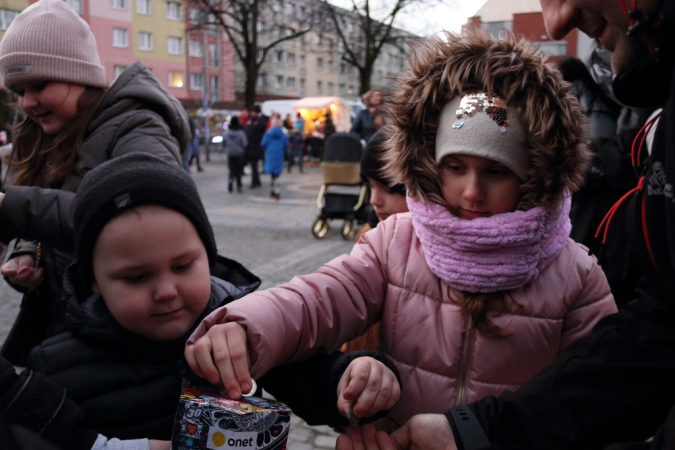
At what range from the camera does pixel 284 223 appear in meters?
10.7

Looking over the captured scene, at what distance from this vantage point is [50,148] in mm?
2283

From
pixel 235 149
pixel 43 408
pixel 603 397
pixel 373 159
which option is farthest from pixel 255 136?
pixel 603 397

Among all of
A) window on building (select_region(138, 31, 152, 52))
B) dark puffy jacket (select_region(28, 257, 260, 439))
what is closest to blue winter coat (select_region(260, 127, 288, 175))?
window on building (select_region(138, 31, 152, 52))

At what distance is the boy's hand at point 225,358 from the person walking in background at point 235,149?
14.1 metres

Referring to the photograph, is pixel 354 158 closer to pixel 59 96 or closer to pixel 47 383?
pixel 59 96

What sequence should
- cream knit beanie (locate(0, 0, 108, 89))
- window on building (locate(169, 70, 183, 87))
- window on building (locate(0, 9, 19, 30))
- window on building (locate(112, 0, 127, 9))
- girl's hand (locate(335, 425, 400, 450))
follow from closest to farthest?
girl's hand (locate(335, 425, 400, 450))
cream knit beanie (locate(0, 0, 108, 89))
window on building (locate(0, 9, 19, 30))
window on building (locate(112, 0, 127, 9))
window on building (locate(169, 70, 183, 87))

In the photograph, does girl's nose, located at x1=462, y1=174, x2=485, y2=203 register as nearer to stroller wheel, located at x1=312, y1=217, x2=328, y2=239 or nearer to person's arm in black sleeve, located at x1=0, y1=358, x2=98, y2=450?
person's arm in black sleeve, located at x1=0, y1=358, x2=98, y2=450

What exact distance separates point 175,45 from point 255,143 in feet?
67.8

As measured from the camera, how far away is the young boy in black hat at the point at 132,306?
1526 millimetres

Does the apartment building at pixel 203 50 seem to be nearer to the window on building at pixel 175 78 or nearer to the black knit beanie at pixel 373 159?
the window on building at pixel 175 78

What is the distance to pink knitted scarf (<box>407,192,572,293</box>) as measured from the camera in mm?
1532

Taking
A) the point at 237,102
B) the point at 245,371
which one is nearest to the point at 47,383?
the point at 245,371

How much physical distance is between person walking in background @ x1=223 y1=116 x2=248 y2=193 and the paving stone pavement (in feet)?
1.77

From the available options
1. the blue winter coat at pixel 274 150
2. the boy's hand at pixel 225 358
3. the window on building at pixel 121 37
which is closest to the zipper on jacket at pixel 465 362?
the boy's hand at pixel 225 358
